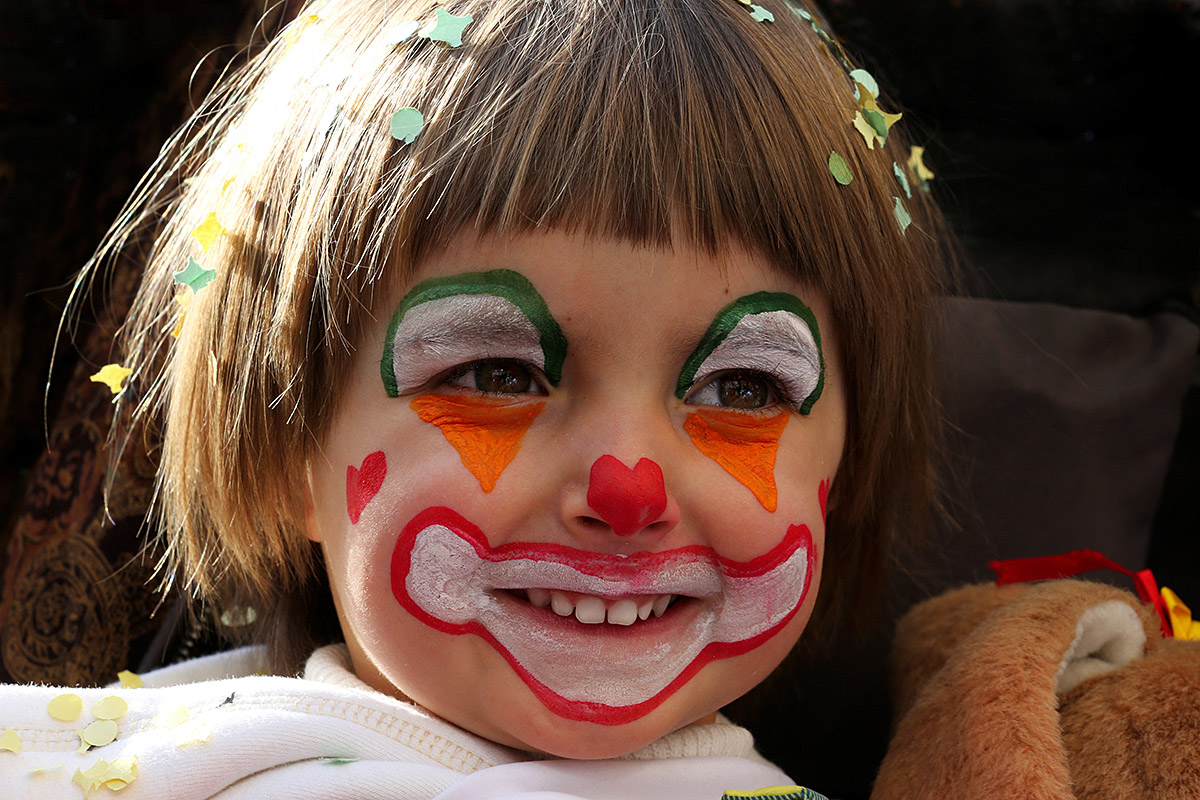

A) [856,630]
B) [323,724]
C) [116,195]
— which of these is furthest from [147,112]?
[856,630]

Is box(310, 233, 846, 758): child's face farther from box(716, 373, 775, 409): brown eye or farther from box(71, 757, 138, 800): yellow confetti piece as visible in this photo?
box(71, 757, 138, 800): yellow confetti piece

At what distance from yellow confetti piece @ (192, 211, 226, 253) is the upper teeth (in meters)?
0.45

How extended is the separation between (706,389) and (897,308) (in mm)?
243

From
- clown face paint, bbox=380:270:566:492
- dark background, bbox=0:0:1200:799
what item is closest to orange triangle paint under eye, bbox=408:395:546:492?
clown face paint, bbox=380:270:566:492

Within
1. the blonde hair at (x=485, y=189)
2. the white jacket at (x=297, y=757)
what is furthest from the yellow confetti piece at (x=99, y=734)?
the blonde hair at (x=485, y=189)

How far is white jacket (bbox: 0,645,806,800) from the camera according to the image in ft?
3.34

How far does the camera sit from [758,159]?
39.7 inches

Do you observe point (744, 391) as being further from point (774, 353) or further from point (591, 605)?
point (591, 605)

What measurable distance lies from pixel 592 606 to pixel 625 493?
0.13 meters

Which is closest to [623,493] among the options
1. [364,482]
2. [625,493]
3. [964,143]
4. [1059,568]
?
[625,493]

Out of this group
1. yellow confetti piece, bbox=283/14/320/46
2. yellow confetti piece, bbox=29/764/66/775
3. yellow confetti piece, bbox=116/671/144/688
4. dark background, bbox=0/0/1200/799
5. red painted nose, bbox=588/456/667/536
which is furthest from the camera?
dark background, bbox=0/0/1200/799

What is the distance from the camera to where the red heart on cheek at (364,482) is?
100 cm

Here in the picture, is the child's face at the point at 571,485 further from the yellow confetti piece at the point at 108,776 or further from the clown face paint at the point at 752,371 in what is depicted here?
the yellow confetti piece at the point at 108,776

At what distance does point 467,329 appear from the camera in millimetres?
965
